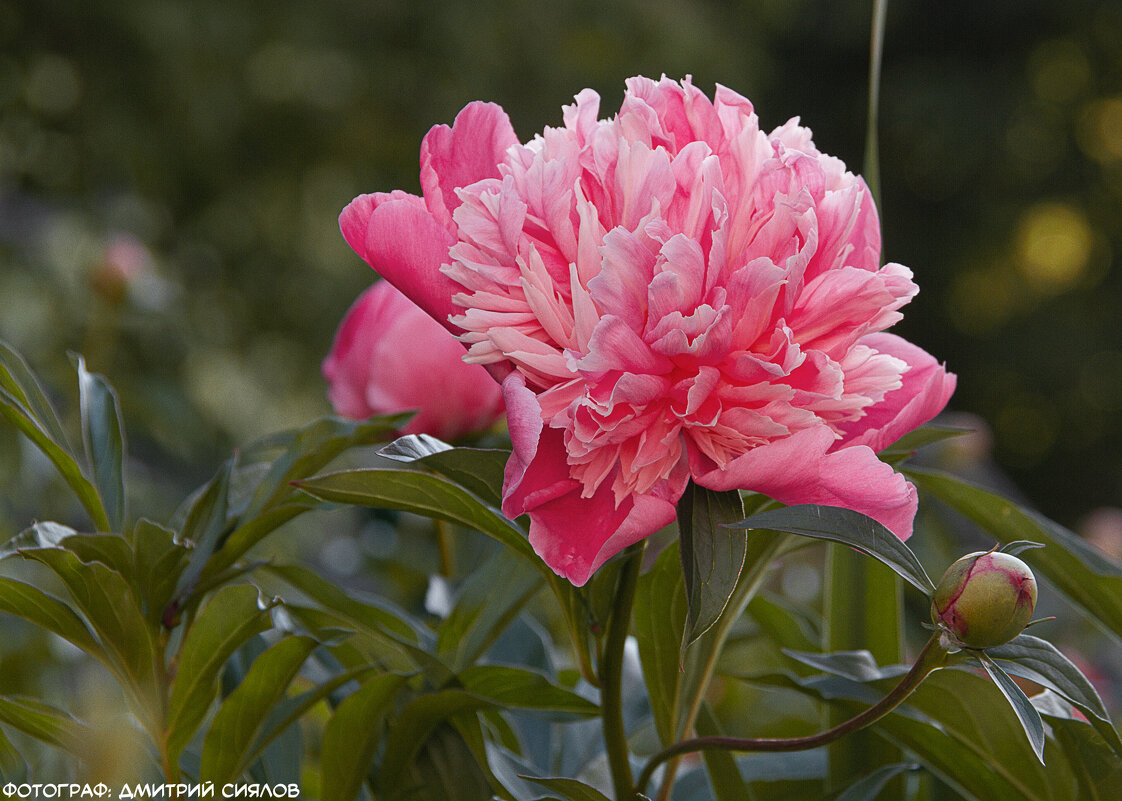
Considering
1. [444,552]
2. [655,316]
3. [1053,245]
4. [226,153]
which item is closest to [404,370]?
[444,552]

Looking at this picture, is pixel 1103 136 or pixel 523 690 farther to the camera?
pixel 1103 136

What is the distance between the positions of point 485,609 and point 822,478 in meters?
0.16

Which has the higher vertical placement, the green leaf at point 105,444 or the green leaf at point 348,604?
the green leaf at point 105,444

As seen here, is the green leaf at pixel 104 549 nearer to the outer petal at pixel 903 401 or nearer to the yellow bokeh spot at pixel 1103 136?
the outer petal at pixel 903 401

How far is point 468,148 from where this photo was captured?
29 cm

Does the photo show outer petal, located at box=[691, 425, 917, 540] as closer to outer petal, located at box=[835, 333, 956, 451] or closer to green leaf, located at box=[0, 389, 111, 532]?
outer petal, located at box=[835, 333, 956, 451]

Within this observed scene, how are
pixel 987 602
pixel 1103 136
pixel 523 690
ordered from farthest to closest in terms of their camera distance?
pixel 1103 136 → pixel 523 690 → pixel 987 602

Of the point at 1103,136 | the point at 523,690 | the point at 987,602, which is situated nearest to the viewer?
the point at 987,602

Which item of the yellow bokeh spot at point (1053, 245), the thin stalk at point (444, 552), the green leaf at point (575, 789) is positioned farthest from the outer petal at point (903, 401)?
the yellow bokeh spot at point (1053, 245)

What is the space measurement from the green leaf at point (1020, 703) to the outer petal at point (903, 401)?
57 mm

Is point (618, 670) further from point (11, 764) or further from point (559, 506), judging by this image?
point (11, 764)

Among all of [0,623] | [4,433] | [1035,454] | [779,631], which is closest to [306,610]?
[779,631]

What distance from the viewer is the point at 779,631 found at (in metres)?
0.42

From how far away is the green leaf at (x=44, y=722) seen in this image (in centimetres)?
30
